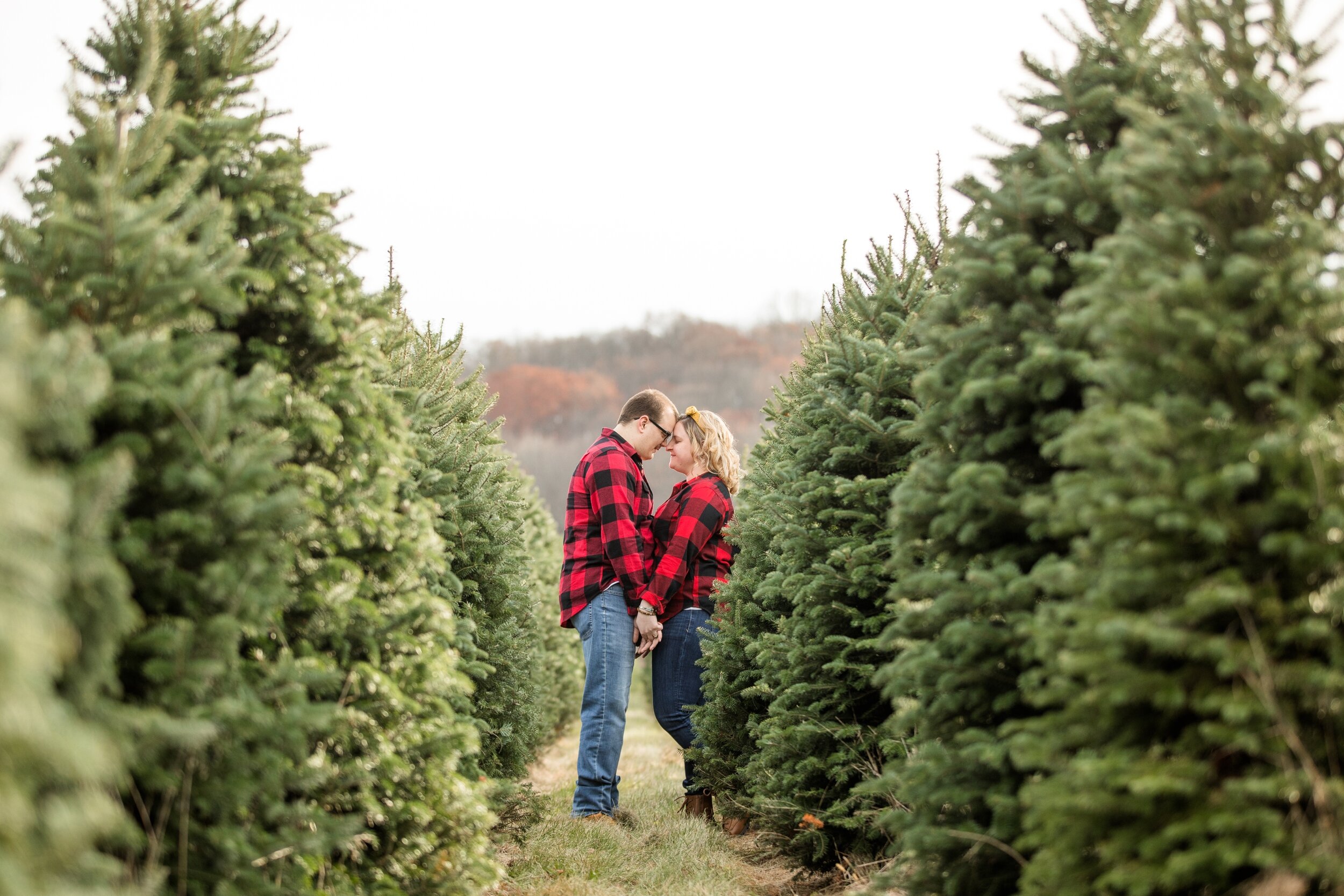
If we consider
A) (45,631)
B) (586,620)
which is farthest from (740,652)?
(45,631)

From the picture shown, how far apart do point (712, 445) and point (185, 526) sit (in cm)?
467

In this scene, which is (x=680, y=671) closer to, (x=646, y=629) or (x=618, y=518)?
(x=646, y=629)

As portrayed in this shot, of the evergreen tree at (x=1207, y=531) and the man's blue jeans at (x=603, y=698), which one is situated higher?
the evergreen tree at (x=1207, y=531)

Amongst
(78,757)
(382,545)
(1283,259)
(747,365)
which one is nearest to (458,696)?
(382,545)

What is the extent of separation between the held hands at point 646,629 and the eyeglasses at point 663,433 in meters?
1.21

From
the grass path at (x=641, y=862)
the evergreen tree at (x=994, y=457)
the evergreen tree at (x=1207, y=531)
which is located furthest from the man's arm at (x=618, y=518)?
the evergreen tree at (x=1207, y=531)

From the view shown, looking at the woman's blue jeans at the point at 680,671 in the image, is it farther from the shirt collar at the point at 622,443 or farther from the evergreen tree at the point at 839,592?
the evergreen tree at the point at 839,592

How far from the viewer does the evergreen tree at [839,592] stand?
185 inches

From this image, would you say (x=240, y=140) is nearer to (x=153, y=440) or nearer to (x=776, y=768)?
(x=153, y=440)

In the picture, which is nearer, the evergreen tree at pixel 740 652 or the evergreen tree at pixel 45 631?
the evergreen tree at pixel 45 631

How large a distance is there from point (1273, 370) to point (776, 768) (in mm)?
3823

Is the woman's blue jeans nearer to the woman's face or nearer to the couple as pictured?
the couple

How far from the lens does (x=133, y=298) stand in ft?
8.60

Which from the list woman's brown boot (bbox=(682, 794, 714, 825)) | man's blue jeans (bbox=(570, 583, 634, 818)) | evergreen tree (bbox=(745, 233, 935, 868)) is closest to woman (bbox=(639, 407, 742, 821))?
woman's brown boot (bbox=(682, 794, 714, 825))
